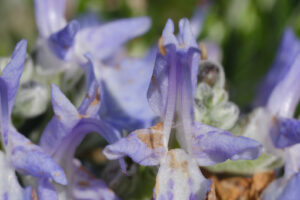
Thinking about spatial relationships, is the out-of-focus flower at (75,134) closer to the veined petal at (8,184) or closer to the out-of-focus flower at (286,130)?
the veined petal at (8,184)

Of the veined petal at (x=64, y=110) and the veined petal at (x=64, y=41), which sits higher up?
the veined petal at (x=64, y=41)

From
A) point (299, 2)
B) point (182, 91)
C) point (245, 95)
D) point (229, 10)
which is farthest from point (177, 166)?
point (299, 2)

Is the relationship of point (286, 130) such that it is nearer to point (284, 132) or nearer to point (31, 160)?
point (284, 132)

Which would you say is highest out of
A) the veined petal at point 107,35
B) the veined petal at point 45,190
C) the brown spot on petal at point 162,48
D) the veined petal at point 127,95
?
the brown spot on petal at point 162,48

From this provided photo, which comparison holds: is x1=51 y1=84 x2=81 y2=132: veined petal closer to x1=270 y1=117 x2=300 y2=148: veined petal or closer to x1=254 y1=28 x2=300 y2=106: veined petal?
x1=270 y1=117 x2=300 y2=148: veined petal

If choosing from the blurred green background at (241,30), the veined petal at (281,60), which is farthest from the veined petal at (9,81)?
the blurred green background at (241,30)

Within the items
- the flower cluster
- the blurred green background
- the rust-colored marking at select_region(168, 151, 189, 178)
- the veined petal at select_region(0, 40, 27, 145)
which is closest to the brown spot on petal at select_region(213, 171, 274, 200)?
the flower cluster

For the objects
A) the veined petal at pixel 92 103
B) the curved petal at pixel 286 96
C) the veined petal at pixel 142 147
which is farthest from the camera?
the curved petal at pixel 286 96

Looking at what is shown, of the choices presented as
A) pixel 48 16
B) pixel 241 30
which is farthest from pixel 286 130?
pixel 241 30
